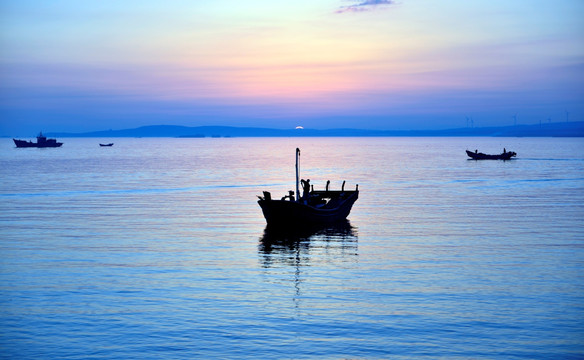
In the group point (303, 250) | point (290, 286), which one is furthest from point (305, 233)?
point (290, 286)

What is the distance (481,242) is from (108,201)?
1580 inches

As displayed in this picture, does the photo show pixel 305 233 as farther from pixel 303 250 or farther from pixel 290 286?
pixel 290 286

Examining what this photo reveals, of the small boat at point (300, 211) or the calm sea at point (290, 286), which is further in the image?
the small boat at point (300, 211)

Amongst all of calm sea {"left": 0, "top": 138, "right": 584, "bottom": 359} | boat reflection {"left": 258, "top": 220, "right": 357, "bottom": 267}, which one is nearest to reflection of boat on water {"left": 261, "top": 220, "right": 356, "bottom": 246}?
boat reflection {"left": 258, "top": 220, "right": 357, "bottom": 267}

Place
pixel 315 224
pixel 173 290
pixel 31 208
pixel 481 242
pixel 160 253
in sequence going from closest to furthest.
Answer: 1. pixel 173 290
2. pixel 160 253
3. pixel 481 242
4. pixel 315 224
5. pixel 31 208

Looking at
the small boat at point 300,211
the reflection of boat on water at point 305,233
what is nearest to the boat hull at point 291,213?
the small boat at point 300,211

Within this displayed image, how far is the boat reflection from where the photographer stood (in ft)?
114

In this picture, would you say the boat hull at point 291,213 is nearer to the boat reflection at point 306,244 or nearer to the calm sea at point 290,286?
the boat reflection at point 306,244

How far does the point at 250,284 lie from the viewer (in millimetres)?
27922

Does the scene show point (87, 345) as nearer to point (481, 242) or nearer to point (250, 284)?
point (250, 284)

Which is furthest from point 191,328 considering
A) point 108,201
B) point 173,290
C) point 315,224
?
point 108,201

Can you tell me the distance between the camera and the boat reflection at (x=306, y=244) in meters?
34.8

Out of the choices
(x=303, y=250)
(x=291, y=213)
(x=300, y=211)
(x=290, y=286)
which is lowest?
(x=290, y=286)

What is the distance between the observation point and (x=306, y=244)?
39562 millimetres
